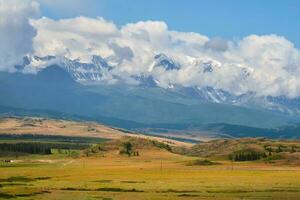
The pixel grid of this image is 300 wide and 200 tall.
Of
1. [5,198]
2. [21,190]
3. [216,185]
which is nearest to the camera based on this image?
[5,198]

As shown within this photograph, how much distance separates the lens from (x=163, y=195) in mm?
112312

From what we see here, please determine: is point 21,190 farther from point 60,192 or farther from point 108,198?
point 108,198

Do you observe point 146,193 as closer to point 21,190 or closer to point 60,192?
point 60,192

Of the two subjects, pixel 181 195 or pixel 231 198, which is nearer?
pixel 231 198

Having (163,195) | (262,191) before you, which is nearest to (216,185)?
(262,191)

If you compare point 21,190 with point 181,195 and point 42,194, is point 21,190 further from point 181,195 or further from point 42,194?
point 181,195

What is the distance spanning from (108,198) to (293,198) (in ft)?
102

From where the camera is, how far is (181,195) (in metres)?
113

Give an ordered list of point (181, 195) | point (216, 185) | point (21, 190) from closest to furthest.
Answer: point (181, 195), point (21, 190), point (216, 185)

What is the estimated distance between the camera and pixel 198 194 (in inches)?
4520

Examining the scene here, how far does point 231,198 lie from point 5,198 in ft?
124

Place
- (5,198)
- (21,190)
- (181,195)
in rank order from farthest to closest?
1. (21,190)
2. (181,195)
3. (5,198)

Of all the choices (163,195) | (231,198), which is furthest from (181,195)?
(231,198)

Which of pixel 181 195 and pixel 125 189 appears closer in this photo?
pixel 181 195
